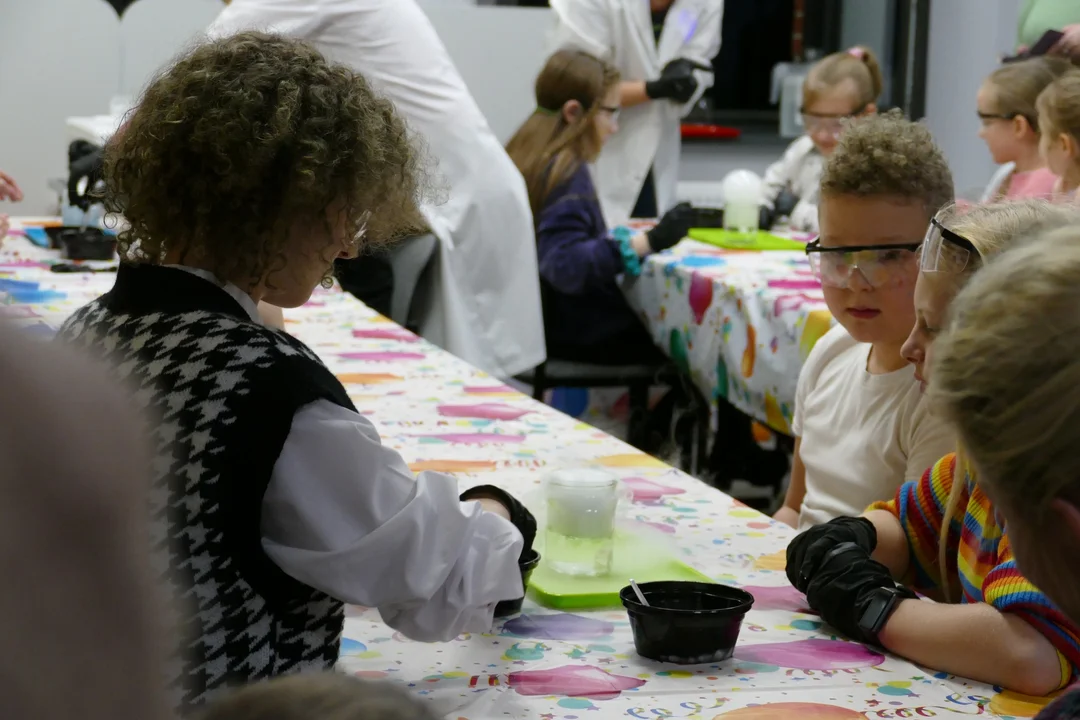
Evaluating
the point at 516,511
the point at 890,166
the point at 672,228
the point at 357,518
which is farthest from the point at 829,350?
the point at 672,228

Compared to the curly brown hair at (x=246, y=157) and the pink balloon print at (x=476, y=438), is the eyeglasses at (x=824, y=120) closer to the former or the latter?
the pink balloon print at (x=476, y=438)

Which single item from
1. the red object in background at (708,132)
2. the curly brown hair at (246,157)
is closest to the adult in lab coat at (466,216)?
the curly brown hair at (246,157)

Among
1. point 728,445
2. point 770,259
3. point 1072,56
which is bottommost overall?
point 728,445

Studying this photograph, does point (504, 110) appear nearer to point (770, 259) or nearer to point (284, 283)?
point (770, 259)

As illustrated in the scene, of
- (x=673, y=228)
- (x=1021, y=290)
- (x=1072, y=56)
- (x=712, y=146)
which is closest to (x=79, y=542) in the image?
(x=1021, y=290)

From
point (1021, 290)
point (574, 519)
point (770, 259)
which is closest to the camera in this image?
point (1021, 290)

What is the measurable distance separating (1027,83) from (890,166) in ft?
6.82

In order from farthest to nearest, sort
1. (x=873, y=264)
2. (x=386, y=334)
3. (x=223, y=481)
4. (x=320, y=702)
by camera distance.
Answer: (x=386, y=334)
(x=873, y=264)
(x=223, y=481)
(x=320, y=702)

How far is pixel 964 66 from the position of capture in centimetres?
609

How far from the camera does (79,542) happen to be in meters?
0.31

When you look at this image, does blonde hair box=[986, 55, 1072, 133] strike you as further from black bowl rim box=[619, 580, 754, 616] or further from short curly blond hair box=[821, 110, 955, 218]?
black bowl rim box=[619, 580, 754, 616]

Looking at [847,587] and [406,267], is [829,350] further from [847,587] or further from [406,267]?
[406,267]

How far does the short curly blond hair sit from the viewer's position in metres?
1.62

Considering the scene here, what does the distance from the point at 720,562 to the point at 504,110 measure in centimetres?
440
